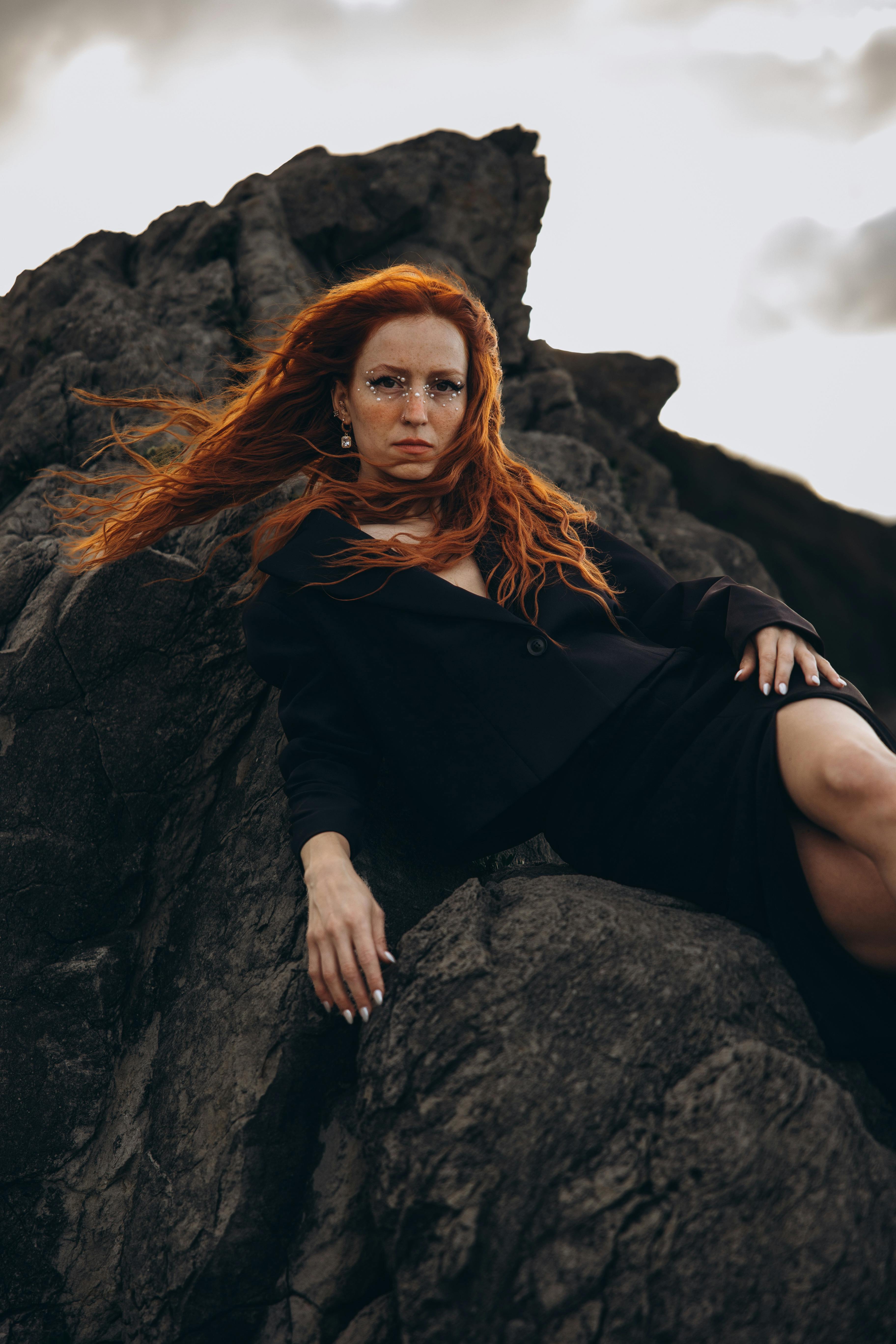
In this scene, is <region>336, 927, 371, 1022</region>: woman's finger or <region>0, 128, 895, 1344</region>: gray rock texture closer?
<region>0, 128, 895, 1344</region>: gray rock texture

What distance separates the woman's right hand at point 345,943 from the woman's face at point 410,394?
1.67 m

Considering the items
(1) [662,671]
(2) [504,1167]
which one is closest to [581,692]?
(1) [662,671]

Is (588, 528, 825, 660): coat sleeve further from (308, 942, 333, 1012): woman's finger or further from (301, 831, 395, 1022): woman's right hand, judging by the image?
(308, 942, 333, 1012): woman's finger

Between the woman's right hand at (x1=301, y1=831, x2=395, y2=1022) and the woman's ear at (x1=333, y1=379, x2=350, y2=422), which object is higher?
the woman's ear at (x1=333, y1=379, x2=350, y2=422)

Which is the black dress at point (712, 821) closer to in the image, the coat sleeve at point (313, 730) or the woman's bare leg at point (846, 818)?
the woman's bare leg at point (846, 818)

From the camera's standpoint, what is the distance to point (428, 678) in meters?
3.00

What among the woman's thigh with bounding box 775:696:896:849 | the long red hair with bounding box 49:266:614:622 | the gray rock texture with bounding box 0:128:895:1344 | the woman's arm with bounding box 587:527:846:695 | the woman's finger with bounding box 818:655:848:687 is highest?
the long red hair with bounding box 49:266:614:622

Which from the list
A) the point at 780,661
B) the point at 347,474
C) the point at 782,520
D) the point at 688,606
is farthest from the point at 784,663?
the point at 782,520

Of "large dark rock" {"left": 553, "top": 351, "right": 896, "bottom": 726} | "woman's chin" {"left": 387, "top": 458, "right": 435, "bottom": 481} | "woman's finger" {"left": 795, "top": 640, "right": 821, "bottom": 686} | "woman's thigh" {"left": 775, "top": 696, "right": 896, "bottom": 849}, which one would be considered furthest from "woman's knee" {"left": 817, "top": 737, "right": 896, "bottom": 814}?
"large dark rock" {"left": 553, "top": 351, "right": 896, "bottom": 726}

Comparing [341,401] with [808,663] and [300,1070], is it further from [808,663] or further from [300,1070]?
[300,1070]

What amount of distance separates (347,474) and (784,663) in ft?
6.45

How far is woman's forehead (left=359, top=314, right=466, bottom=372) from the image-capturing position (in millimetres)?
3393

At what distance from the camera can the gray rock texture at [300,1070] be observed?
6.72 feet

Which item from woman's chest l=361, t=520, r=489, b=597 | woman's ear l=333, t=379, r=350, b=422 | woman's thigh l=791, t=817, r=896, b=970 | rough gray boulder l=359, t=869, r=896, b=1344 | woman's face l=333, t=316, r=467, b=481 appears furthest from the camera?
woman's ear l=333, t=379, r=350, b=422
